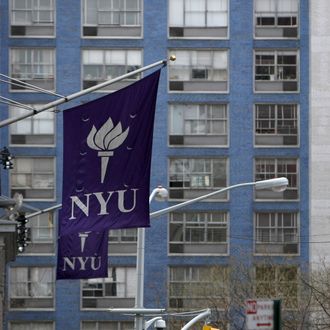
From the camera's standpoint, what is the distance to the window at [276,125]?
72.0 m

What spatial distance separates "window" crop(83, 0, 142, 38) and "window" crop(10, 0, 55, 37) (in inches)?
69.0

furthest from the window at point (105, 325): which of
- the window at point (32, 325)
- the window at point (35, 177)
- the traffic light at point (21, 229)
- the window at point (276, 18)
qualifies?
the traffic light at point (21, 229)

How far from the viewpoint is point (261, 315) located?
15.3m

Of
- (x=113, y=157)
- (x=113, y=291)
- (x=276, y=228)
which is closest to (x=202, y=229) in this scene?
(x=276, y=228)

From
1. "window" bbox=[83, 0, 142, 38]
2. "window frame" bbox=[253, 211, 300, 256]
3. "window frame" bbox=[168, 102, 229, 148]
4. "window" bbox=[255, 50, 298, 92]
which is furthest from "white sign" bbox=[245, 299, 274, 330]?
"window" bbox=[255, 50, 298, 92]

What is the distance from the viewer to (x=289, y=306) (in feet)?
195

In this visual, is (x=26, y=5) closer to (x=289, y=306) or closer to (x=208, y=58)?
(x=208, y=58)

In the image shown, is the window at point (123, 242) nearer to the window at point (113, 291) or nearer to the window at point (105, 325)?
the window at point (113, 291)

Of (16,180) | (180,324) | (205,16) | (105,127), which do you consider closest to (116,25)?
(205,16)

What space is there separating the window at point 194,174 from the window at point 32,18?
9.14m

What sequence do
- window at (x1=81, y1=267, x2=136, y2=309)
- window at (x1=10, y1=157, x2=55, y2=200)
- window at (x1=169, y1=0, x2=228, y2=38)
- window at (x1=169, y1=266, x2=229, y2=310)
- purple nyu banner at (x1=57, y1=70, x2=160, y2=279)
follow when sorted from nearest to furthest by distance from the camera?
1. purple nyu banner at (x1=57, y1=70, x2=160, y2=279)
2. window at (x1=169, y1=266, x2=229, y2=310)
3. window at (x1=81, y1=267, x2=136, y2=309)
4. window at (x1=10, y1=157, x2=55, y2=200)
5. window at (x1=169, y1=0, x2=228, y2=38)

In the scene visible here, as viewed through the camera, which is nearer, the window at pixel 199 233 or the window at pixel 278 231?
the window at pixel 199 233

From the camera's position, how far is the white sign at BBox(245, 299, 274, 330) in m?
15.3

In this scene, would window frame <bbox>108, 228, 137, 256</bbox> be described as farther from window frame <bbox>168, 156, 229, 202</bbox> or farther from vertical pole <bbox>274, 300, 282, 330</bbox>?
vertical pole <bbox>274, 300, 282, 330</bbox>
